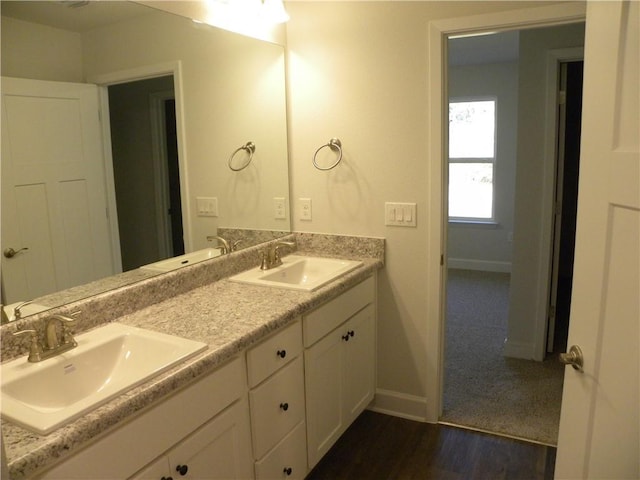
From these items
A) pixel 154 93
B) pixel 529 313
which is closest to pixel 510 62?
pixel 529 313

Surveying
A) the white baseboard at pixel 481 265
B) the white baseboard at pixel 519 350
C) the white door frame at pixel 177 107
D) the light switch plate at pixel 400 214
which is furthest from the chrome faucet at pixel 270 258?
the white baseboard at pixel 481 265

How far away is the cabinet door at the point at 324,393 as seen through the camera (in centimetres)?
210

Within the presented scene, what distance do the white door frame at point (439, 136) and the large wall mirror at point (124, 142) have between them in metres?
0.81

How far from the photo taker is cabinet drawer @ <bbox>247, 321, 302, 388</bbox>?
5.66ft

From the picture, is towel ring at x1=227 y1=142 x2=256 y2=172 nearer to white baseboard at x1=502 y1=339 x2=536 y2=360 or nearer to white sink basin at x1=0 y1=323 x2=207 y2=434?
white sink basin at x1=0 y1=323 x2=207 y2=434

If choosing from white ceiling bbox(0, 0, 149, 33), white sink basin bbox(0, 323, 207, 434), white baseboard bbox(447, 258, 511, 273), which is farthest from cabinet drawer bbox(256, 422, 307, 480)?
white baseboard bbox(447, 258, 511, 273)

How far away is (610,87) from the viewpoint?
105 cm

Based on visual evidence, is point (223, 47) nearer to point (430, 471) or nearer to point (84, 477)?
point (84, 477)

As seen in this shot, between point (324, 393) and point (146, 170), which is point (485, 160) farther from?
point (146, 170)

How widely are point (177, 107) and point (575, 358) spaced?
71.2 inches

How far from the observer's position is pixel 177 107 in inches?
87.4

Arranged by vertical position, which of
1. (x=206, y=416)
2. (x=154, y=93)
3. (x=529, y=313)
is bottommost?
(x=529, y=313)

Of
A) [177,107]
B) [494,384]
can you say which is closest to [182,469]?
[177,107]

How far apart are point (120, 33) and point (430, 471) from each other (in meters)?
2.21
